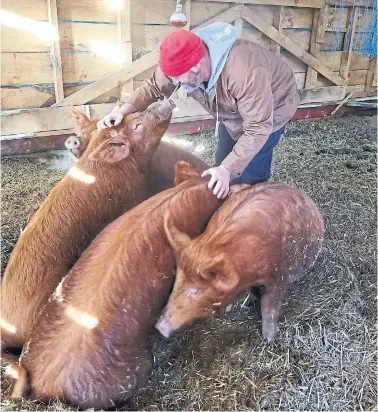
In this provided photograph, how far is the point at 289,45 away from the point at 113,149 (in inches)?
235

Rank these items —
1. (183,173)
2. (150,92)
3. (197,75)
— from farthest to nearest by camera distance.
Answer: (150,92)
(183,173)
(197,75)

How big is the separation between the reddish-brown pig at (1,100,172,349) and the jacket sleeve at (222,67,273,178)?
759 mm

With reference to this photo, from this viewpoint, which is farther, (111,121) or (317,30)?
→ (317,30)

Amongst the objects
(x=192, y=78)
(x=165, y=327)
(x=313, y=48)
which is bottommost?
(x=165, y=327)

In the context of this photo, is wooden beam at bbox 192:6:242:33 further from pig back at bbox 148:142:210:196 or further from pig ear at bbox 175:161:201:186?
pig ear at bbox 175:161:201:186

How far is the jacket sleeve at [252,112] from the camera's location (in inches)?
116

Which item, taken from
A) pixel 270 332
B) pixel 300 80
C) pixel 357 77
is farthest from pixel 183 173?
pixel 357 77

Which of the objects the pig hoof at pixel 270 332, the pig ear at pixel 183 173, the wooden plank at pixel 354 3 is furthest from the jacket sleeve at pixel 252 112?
the wooden plank at pixel 354 3

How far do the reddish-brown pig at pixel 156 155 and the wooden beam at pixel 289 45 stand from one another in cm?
432

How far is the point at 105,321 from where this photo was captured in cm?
233

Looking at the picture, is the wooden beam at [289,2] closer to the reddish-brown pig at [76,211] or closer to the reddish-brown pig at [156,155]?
the reddish-brown pig at [156,155]

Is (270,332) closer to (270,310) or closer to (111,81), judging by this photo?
(270,310)

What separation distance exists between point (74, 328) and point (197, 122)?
562cm

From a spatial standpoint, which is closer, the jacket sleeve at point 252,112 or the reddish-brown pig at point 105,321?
the reddish-brown pig at point 105,321
